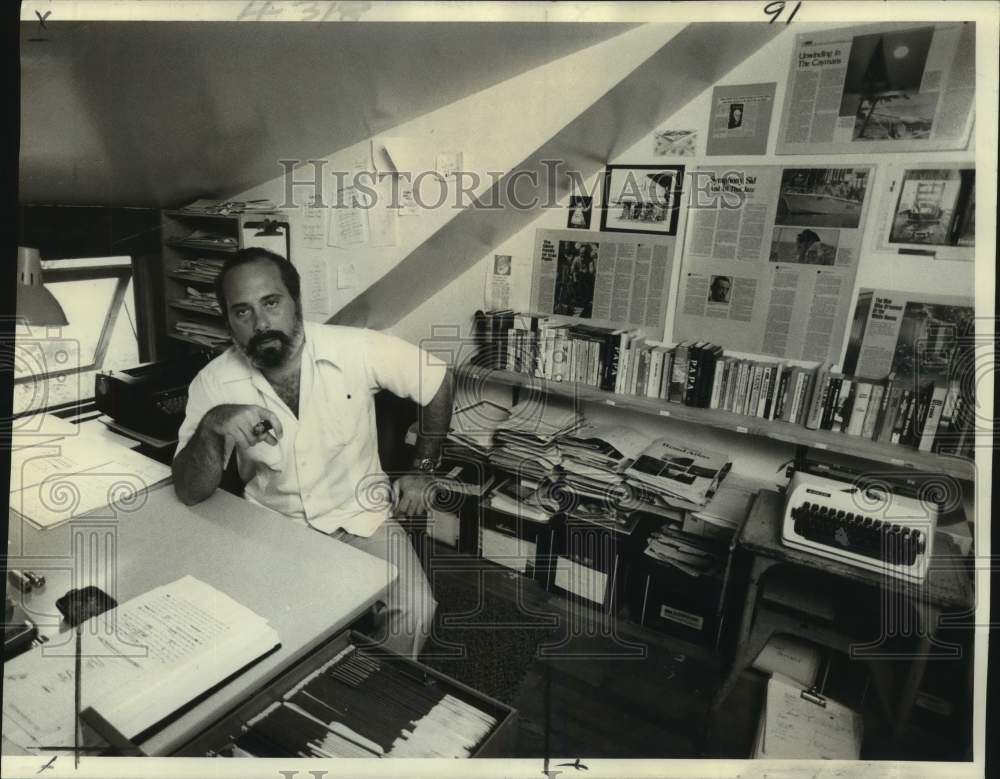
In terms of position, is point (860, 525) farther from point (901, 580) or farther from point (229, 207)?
point (229, 207)

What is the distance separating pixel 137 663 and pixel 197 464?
42cm

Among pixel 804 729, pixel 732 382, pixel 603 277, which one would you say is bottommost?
pixel 804 729

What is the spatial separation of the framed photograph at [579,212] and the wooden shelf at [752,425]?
375 millimetres

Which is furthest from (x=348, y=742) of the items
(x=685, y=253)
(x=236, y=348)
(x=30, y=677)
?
(x=685, y=253)

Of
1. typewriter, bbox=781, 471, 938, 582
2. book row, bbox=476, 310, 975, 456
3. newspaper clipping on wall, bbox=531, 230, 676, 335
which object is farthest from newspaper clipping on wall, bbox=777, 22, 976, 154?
typewriter, bbox=781, 471, 938, 582

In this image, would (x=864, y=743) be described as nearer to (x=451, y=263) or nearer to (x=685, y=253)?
(x=685, y=253)

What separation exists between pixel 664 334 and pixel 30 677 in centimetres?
146

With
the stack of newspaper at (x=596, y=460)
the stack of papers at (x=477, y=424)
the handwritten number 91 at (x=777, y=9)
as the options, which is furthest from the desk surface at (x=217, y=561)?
the handwritten number 91 at (x=777, y=9)

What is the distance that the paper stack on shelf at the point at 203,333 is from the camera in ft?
4.06

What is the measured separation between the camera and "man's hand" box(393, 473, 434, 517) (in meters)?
1.41

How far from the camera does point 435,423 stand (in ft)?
4.59

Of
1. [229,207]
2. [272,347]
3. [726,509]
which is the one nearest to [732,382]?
[726,509]

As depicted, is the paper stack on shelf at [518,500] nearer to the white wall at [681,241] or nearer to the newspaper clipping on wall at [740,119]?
the white wall at [681,241]

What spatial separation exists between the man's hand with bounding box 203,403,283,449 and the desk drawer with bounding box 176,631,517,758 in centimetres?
47
